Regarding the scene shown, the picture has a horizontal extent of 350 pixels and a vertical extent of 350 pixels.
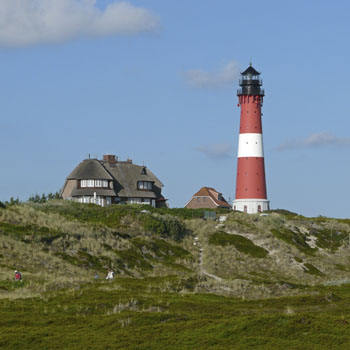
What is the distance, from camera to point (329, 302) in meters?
49.2

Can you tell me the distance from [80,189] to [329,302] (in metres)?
66.3

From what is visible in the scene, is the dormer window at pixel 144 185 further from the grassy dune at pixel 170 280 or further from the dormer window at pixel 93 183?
the grassy dune at pixel 170 280

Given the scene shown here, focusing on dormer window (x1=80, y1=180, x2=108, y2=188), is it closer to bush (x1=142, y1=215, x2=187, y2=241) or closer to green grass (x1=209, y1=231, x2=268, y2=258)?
bush (x1=142, y1=215, x2=187, y2=241)

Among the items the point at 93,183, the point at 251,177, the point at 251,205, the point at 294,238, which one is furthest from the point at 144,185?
the point at 294,238

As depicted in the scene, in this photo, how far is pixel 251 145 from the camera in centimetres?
10638

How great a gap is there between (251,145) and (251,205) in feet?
26.8

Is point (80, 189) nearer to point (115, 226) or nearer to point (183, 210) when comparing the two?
point (183, 210)

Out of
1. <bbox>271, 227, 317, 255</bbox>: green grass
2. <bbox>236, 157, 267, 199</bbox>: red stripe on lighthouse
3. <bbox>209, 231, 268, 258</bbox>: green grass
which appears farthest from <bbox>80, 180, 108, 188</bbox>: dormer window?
<bbox>271, 227, 317, 255</bbox>: green grass

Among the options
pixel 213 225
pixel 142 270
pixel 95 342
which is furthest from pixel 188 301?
pixel 213 225

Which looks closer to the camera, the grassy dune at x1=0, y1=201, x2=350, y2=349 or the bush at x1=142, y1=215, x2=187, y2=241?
the grassy dune at x1=0, y1=201, x2=350, y2=349

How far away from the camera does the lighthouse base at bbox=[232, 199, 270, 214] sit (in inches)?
4215

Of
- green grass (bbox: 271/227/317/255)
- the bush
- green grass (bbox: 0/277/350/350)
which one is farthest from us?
green grass (bbox: 271/227/317/255)

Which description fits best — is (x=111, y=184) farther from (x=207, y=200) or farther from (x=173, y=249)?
(x=173, y=249)

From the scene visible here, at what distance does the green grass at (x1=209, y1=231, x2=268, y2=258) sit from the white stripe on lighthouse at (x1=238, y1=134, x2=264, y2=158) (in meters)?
19.7
